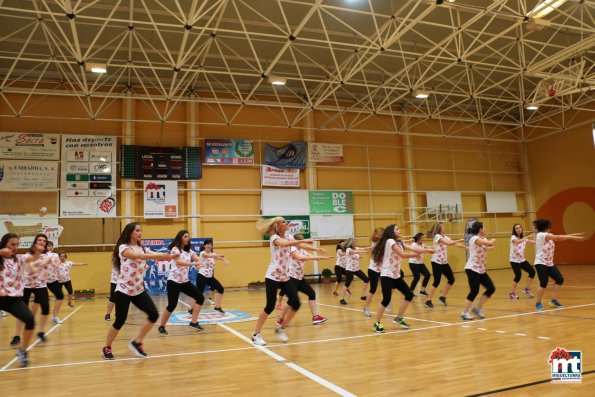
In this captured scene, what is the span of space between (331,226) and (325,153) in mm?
3200

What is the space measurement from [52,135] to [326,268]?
11492 mm

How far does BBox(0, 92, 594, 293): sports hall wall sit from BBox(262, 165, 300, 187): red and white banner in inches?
15.4

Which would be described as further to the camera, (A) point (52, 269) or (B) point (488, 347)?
(A) point (52, 269)

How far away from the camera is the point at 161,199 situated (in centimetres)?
1653

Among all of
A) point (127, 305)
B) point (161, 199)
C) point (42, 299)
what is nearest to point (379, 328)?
point (127, 305)

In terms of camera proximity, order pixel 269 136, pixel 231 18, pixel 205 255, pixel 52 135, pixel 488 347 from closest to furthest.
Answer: pixel 488 347, pixel 205 255, pixel 231 18, pixel 52 135, pixel 269 136

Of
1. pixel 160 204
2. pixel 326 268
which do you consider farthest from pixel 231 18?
pixel 326 268

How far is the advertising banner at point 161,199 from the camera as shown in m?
16.4

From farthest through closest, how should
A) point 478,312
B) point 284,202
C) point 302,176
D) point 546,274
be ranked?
1. point 302,176
2. point 284,202
3. point 546,274
4. point 478,312

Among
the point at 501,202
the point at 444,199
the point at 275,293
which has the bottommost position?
the point at 275,293

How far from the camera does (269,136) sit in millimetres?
18578

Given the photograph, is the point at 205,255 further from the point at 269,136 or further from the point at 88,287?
the point at 269,136

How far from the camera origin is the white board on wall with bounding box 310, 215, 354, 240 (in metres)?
18.2

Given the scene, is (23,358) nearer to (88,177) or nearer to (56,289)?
(56,289)
